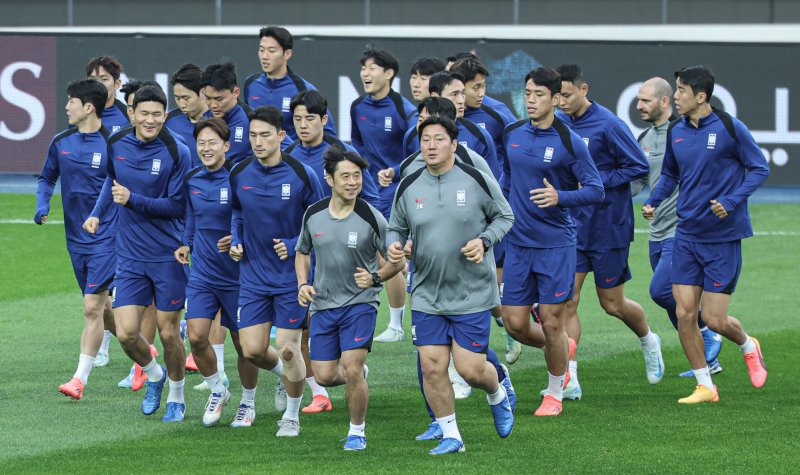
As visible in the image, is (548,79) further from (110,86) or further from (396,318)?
(110,86)

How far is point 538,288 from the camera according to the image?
10484 millimetres

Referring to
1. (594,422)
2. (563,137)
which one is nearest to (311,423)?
(594,422)

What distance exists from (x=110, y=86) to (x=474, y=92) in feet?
11.1

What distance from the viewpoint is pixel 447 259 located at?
8.88 m

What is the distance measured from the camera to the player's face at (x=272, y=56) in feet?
41.4

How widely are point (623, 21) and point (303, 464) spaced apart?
69.9 ft

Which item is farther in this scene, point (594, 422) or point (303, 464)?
point (594, 422)

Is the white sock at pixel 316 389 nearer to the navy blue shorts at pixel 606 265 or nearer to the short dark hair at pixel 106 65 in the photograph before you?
the navy blue shorts at pixel 606 265

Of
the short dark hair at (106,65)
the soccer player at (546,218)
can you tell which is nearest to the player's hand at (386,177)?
the soccer player at (546,218)

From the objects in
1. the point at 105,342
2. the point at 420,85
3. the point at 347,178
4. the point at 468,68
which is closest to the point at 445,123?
the point at 347,178

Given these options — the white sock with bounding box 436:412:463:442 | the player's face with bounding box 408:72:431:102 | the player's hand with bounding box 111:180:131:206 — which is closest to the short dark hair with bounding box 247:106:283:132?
the player's hand with bounding box 111:180:131:206

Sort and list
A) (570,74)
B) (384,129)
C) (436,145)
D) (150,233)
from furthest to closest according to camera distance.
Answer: (384,129) < (570,74) < (150,233) < (436,145)

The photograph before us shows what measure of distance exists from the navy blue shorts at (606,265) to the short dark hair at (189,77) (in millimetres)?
3463

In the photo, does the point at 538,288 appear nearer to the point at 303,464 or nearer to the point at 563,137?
the point at 563,137
